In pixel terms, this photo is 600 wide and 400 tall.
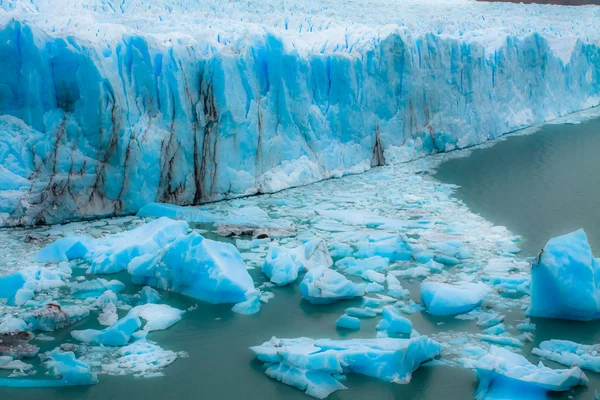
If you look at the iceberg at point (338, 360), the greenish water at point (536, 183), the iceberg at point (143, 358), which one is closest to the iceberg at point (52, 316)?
the iceberg at point (143, 358)

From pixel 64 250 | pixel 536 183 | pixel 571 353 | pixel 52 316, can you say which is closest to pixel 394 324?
pixel 571 353

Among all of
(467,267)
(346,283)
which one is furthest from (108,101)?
(467,267)

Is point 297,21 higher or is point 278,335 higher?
point 297,21

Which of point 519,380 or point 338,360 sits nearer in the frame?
point 519,380

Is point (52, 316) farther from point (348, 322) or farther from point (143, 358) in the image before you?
point (348, 322)

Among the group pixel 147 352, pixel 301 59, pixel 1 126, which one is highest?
pixel 301 59

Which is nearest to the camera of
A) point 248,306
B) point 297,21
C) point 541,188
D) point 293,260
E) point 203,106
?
point 248,306

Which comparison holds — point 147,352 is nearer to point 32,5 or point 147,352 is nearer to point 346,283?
point 346,283
